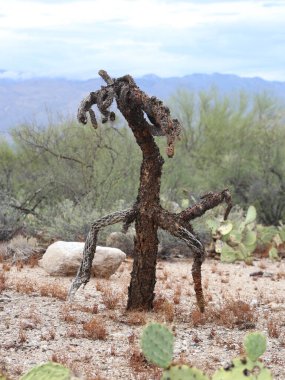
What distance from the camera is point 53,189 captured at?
16312 mm

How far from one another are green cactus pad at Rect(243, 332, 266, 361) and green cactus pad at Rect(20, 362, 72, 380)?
1021 mm

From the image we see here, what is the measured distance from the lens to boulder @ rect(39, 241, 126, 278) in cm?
1042

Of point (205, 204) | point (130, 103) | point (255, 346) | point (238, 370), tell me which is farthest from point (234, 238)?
point (238, 370)

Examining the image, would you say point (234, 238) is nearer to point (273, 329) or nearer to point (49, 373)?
point (273, 329)

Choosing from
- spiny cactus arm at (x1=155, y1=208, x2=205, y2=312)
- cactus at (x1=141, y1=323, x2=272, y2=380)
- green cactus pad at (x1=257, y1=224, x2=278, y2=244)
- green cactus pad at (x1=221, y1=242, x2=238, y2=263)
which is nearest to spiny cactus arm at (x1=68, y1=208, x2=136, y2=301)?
spiny cactus arm at (x1=155, y1=208, x2=205, y2=312)

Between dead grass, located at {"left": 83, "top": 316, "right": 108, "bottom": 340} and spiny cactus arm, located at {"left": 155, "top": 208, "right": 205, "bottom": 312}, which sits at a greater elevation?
spiny cactus arm, located at {"left": 155, "top": 208, "right": 205, "bottom": 312}

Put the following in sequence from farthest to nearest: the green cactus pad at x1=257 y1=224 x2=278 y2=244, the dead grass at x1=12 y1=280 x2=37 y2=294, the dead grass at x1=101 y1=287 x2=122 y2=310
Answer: the green cactus pad at x1=257 y1=224 x2=278 y2=244, the dead grass at x1=12 y1=280 x2=37 y2=294, the dead grass at x1=101 y1=287 x2=122 y2=310

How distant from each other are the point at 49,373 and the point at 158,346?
710 mm

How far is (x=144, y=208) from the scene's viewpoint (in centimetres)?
759

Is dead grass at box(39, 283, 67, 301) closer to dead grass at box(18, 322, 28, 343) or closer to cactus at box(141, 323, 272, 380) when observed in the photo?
dead grass at box(18, 322, 28, 343)

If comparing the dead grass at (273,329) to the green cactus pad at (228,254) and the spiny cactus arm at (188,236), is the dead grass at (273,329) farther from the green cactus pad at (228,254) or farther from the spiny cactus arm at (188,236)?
the green cactus pad at (228,254)

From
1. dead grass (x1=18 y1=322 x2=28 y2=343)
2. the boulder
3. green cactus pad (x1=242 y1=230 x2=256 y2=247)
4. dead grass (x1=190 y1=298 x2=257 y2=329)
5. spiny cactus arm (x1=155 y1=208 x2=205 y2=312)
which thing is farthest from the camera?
green cactus pad (x1=242 y1=230 x2=256 y2=247)

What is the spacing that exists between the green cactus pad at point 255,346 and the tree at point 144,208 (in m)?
3.37

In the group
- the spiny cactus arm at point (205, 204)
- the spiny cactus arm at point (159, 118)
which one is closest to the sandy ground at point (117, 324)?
the spiny cactus arm at point (205, 204)
